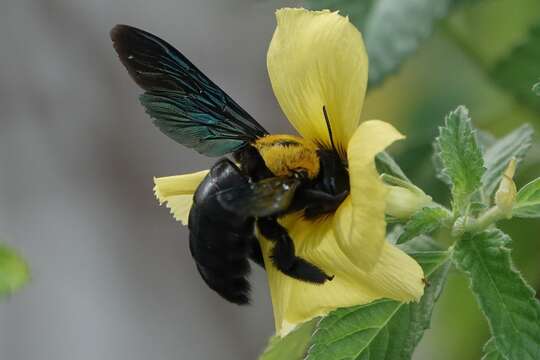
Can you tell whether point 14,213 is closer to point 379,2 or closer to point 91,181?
point 91,181

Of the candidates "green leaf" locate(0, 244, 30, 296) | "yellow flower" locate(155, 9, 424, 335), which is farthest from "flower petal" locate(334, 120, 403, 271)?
"green leaf" locate(0, 244, 30, 296)

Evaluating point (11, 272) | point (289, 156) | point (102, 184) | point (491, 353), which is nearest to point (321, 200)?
point (289, 156)

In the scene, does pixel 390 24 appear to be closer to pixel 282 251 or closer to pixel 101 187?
pixel 282 251

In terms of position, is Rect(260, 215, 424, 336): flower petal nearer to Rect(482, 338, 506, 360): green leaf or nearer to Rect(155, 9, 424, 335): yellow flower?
Rect(155, 9, 424, 335): yellow flower

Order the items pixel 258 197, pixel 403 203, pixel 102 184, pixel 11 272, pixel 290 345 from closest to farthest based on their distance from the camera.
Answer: pixel 258 197 < pixel 403 203 < pixel 290 345 < pixel 11 272 < pixel 102 184

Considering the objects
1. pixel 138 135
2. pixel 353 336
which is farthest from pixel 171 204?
pixel 138 135

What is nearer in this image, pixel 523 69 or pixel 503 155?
pixel 503 155

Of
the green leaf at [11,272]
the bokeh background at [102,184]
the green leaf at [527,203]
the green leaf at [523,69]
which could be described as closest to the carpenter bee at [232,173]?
the green leaf at [527,203]
